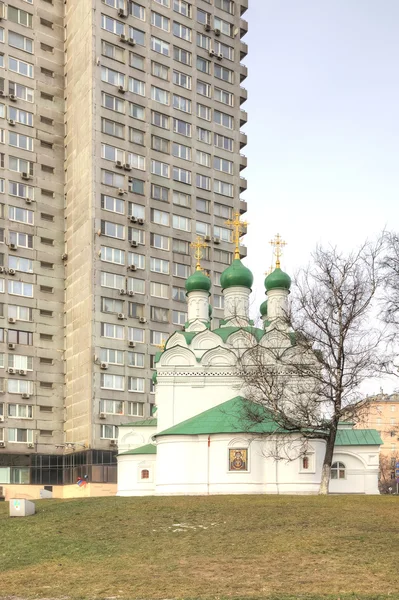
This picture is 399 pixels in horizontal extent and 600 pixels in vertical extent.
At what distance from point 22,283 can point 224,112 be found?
93.1 feet

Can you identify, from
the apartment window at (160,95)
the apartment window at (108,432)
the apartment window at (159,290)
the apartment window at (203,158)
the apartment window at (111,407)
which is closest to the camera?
the apartment window at (108,432)

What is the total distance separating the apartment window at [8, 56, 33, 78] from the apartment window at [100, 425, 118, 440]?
112ft

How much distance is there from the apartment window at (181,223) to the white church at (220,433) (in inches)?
1041

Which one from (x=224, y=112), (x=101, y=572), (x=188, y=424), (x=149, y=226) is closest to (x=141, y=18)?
(x=224, y=112)

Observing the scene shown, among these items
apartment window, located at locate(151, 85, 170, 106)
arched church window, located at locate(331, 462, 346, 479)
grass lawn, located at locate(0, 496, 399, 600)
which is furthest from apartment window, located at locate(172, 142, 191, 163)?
grass lawn, located at locate(0, 496, 399, 600)

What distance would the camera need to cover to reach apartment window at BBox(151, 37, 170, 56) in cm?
8538

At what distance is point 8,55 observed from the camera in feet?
266

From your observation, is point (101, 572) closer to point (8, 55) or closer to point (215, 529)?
point (215, 529)

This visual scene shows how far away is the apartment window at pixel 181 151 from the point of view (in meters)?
85.6

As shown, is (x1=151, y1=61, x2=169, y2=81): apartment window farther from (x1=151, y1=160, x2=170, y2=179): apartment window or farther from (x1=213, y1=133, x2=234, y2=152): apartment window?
(x1=151, y1=160, x2=170, y2=179): apartment window

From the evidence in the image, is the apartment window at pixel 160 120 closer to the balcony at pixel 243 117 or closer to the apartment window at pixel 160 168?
the apartment window at pixel 160 168

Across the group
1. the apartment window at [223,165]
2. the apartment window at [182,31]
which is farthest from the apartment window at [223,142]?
the apartment window at [182,31]

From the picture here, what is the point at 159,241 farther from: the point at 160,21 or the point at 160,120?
the point at 160,21

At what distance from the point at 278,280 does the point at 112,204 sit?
28771 millimetres
